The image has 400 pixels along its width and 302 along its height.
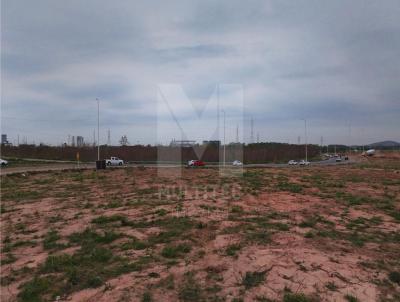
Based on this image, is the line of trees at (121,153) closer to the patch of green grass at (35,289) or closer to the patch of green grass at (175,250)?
the patch of green grass at (175,250)

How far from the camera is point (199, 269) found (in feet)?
14.3

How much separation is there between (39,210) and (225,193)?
23.6ft

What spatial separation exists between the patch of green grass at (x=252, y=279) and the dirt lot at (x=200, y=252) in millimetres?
15

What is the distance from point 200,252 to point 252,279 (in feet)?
4.30

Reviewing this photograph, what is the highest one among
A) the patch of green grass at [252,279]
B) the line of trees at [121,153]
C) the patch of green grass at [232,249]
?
the line of trees at [121,153]

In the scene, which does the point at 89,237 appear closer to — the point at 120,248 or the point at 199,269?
the point at 120,248

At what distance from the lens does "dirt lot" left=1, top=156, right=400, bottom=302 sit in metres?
3.73

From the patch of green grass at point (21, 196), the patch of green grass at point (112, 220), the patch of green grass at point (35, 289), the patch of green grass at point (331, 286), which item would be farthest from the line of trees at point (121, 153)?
the patch of green grass at point (331, 286)

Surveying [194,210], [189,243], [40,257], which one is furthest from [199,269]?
[194,210]

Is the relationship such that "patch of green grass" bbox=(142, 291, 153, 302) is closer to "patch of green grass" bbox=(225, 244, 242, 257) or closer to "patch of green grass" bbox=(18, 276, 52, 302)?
"patch of green grass" bbox=(18, 276, 52, 302)

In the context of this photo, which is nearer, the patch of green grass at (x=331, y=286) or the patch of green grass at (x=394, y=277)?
the patch of green grass at (x=331, y=286)

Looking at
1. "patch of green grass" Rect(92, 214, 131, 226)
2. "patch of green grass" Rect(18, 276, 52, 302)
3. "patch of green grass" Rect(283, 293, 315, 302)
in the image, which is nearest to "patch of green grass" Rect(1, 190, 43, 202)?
"patch of green grass" Rect(92, 214, 131, 226)

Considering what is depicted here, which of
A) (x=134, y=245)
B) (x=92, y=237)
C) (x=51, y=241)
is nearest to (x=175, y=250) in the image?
(x=134, y=245)

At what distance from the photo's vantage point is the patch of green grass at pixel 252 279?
3.89 meters
